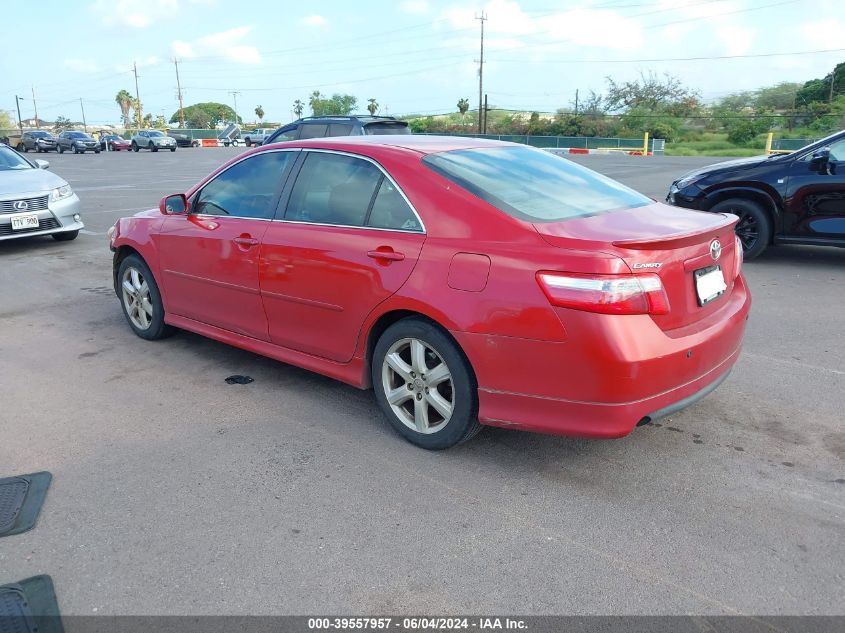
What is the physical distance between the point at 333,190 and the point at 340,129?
9.77 metres

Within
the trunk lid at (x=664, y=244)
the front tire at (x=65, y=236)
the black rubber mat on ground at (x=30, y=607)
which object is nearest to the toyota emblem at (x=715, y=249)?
the trunk lid at (x=664, y=244)

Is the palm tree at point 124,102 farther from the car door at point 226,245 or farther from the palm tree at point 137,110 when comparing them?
the car door at point 226,245

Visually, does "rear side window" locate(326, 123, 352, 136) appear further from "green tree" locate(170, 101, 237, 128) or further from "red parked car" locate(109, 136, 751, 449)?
"green tree" locate(170, 101, 237, 128)

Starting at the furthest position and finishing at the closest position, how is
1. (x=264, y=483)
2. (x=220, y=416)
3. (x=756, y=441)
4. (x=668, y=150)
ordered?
(x=668, y=150)
(x=220, y=416)
(x=756, y=441)
(x=264, y=483)

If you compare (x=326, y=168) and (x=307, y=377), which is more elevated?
(x=326, y=168)

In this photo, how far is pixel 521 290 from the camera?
320cm

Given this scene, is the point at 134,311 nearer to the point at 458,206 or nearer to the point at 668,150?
the point at 458,206

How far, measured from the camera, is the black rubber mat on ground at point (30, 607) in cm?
249

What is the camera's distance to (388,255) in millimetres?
3713

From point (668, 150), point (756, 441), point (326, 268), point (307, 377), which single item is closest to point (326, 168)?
point (326, 268)

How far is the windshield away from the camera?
33.3 feet

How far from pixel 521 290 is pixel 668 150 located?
4904cm

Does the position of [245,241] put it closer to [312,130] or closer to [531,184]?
[531,184]

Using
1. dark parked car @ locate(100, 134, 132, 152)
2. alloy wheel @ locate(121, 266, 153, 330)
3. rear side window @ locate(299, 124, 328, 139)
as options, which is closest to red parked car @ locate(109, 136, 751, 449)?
alloy wheel @ locate(121, 266, 153, 330)
